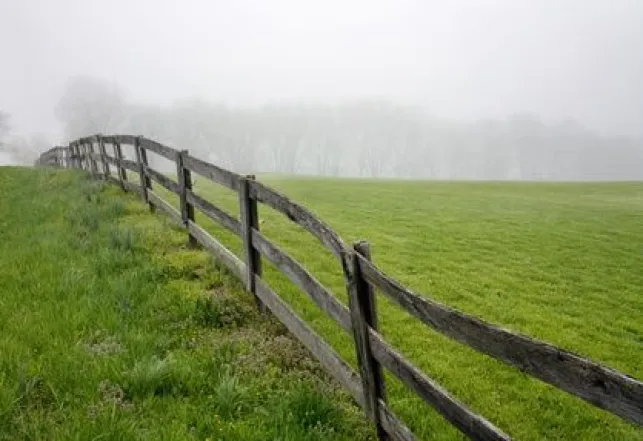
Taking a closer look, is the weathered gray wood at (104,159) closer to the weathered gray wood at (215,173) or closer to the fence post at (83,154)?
the fence post at (83,154)

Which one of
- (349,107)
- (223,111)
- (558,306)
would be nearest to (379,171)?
(349,107)

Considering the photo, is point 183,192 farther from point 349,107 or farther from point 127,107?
point 349,107

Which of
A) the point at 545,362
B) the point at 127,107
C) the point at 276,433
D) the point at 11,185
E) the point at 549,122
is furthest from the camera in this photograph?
the point at 549,122

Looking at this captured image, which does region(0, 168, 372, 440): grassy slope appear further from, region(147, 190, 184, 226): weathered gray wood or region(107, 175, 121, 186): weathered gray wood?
region(107, 175, 121, 186): weathered gray wood

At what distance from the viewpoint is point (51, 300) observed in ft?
22.8

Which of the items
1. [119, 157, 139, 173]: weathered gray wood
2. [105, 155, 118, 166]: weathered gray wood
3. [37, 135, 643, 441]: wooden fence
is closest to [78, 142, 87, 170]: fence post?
[105, 155, 118, 166]: weathered gray wood

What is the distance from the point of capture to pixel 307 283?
6.13m

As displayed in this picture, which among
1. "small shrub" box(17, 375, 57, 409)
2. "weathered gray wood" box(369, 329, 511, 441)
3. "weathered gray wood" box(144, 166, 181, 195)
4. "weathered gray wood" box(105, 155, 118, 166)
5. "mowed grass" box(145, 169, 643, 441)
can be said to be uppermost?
"weathered gray wood" box(105, 155, 118, 166)

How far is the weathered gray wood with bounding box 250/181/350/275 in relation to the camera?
513 centimetres

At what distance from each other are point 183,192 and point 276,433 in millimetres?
7160

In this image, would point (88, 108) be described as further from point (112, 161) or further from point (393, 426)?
point (393, 426)

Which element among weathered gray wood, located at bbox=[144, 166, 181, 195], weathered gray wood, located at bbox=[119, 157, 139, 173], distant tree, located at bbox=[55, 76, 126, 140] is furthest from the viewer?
distant tree, located at bbox=[55, 76, 126, 140]

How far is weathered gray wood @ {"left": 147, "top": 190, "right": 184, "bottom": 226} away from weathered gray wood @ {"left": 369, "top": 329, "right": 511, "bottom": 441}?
Answer: 7.57 m

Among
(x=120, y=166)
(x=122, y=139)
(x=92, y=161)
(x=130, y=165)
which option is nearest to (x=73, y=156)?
(x=92, y=161)
